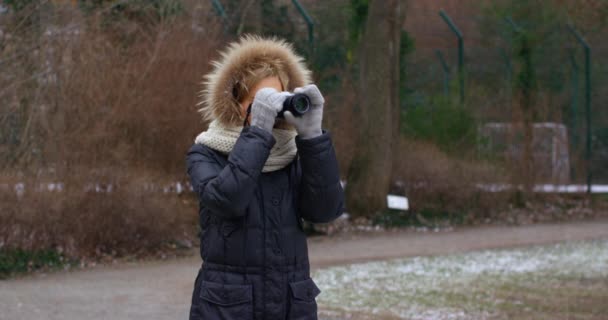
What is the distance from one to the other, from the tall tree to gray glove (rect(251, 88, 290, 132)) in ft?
34.6

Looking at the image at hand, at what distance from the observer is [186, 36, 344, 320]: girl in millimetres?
3258

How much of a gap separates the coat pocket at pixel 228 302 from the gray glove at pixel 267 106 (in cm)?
60

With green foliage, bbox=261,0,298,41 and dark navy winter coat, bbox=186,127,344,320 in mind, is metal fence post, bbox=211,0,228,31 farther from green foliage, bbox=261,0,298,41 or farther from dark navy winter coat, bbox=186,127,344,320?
dark navy winter coat, bbox=186,127,344,320

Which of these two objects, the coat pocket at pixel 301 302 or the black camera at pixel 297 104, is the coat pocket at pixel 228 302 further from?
the black camera at pixel 297 104

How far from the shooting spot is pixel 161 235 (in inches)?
415

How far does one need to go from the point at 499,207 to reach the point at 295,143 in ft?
40.1

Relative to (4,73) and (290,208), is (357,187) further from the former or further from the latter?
(290,208)

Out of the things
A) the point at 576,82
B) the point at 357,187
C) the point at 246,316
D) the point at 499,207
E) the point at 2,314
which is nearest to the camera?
the point at 246,316

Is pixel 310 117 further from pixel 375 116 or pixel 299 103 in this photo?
pixel 375 116

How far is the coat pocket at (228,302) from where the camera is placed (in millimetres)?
3262

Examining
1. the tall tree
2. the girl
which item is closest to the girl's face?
the girl

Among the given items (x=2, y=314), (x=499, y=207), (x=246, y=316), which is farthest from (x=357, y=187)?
(x=246, y=316)

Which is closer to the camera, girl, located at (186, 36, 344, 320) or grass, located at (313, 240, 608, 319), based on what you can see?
girl, located at (186, 36, 344, 320)

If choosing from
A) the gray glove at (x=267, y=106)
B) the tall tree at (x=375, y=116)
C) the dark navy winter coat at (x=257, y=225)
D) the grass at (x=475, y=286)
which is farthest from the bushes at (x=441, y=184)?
the gray glove at (x=267, y=106)
